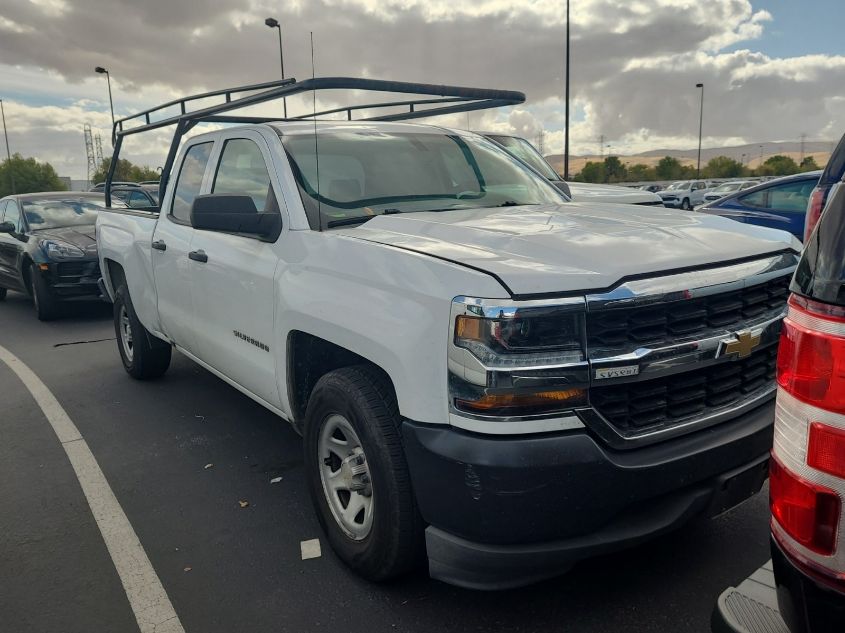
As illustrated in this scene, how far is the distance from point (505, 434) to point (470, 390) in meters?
0.17

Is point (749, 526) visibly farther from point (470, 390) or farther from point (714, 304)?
point (470, 390)

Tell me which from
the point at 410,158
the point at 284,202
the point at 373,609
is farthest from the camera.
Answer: the point at 410,158

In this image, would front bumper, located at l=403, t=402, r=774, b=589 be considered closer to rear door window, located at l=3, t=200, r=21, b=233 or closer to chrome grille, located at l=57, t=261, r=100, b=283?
chrome grille, located at l=57, t=261, r=100, b=283

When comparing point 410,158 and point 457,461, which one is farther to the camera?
point 410,158

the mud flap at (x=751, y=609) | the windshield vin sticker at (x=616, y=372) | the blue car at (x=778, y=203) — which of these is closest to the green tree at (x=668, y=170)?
the blue car at (x=778, y=203)

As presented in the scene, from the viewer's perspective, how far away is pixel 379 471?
2.48 m

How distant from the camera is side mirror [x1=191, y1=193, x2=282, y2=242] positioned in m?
3.24

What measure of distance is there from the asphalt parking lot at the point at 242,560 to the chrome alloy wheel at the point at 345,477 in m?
0.26

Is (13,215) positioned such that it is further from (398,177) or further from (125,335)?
(398,177)

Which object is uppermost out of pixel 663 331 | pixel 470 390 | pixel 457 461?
pixel 663 331

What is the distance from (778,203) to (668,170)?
69657 mm

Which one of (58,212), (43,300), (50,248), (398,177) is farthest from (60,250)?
(398,177)

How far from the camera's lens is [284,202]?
332 cm

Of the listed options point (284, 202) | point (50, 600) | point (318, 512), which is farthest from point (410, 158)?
Result: point (50, 600)
